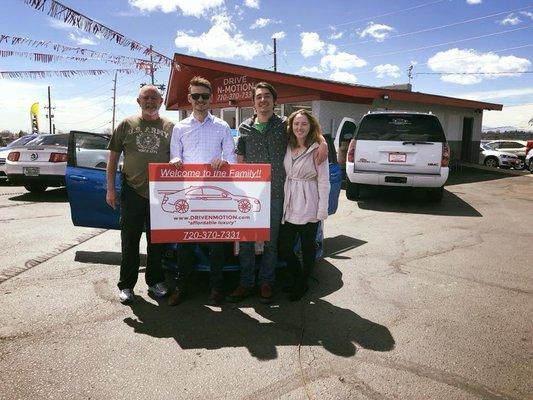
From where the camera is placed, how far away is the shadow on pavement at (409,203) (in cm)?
799

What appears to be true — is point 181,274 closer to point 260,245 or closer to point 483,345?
point 260,245

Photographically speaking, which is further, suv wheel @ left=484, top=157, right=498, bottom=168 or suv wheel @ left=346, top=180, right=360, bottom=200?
suv wheel @ left=484, top=157, right=498, bottom=168

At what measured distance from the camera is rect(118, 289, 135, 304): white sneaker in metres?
3.52

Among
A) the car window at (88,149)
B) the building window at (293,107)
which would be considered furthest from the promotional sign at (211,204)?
the building window at (293,107)

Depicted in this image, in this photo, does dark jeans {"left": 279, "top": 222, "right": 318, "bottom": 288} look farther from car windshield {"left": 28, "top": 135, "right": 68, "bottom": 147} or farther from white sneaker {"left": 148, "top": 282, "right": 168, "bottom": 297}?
car windshield {"left": 28, "top": 135, "right": 68, "bottom": 147}

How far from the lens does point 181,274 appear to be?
11.7ft

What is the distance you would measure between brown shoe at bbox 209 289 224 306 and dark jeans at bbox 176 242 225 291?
0.03 metres

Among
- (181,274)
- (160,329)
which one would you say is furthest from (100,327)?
(181,274)

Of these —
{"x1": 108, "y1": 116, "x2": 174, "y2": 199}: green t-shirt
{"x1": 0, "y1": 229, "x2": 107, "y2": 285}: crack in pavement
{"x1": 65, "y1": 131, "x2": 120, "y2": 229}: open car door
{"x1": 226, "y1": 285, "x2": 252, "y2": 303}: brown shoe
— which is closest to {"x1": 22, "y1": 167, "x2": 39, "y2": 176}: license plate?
{"x1": 0, "y1": 229, "x2": 107, "y2": 285}: crack in pavement

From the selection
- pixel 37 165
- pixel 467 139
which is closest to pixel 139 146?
pixel 37 165

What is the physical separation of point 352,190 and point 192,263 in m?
6.08

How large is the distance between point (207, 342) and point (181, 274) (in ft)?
2.72

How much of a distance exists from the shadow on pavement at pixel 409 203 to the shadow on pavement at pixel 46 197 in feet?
22.4

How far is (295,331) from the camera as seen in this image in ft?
10.00
